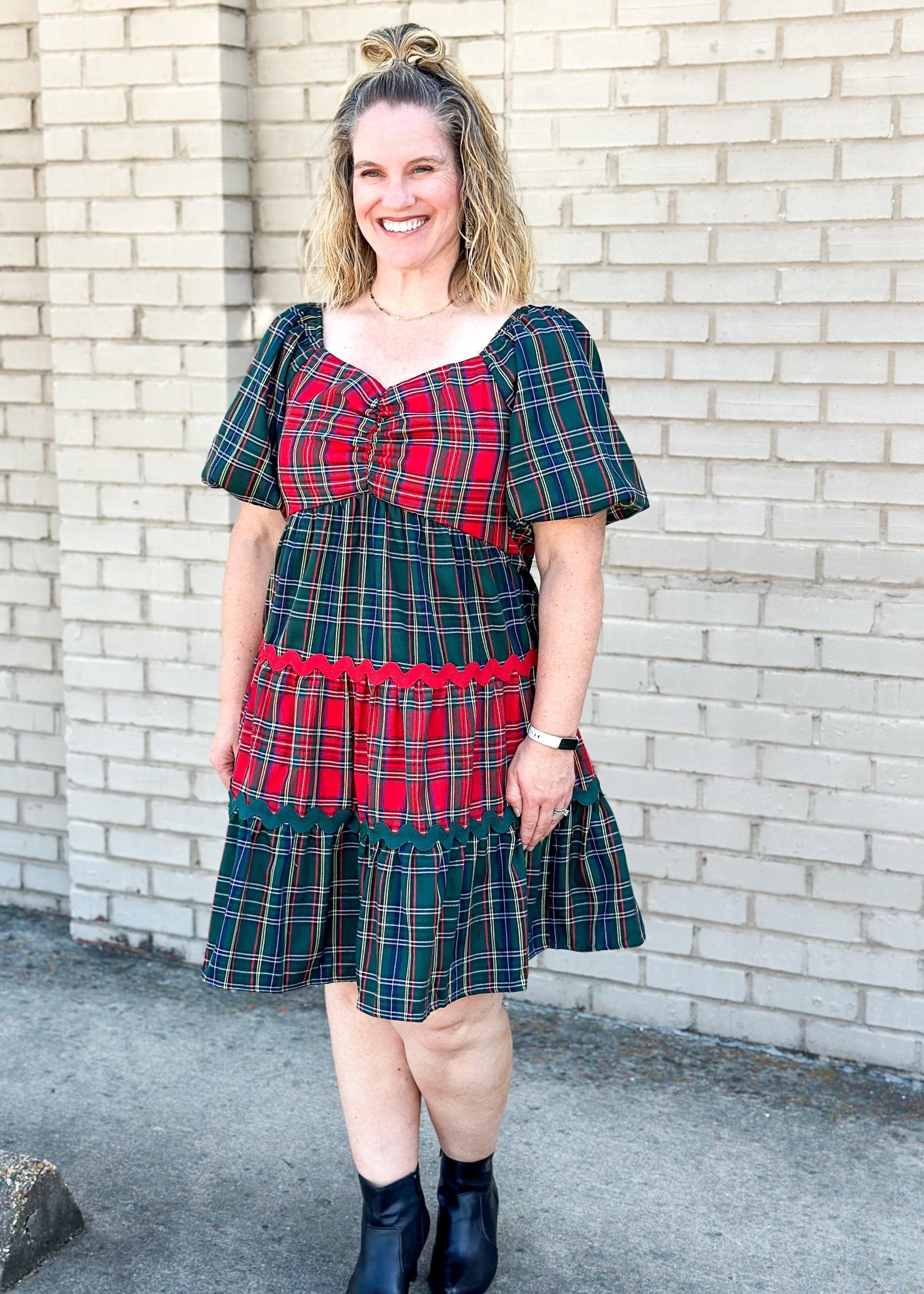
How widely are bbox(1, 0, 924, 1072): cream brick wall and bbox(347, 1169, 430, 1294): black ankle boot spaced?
1234 mm

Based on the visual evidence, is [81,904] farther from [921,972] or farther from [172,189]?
[921,972]

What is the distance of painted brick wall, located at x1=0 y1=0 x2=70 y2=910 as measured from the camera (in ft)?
13.0

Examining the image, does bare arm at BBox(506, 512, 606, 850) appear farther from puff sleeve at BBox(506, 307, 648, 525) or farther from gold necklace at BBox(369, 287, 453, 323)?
gold necklace at BBox(369, 287, 453, 323)

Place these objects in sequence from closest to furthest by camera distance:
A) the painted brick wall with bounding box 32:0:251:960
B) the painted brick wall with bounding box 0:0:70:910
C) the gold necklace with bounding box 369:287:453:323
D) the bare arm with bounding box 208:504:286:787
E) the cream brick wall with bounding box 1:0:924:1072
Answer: the gold necklace with bounding box 369:287:453:323, the bare arm with bounding box 208:504:286:787, the cream brick wall with bounding box 1:0:924:1072, the painted brick wall with bounding box 32:0:251:960, the painted brick wall with bounding box 0:0:70:910

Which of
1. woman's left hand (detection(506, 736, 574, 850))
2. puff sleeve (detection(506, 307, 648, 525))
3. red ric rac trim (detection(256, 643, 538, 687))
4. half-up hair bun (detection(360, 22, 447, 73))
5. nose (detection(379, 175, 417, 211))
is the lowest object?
woman's left hand (detection(506, 736, 574, 850))

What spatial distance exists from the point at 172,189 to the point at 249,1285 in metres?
2.53

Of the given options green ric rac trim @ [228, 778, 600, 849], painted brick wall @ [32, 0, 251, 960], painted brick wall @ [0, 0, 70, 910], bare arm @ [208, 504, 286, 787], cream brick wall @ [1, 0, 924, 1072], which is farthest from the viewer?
painted brick wall @ [0, 0, 70, 910]

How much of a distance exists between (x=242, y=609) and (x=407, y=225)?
2.32ft

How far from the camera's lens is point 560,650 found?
231 centimetres

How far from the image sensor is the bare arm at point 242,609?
254cm

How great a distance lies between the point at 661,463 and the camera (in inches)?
133


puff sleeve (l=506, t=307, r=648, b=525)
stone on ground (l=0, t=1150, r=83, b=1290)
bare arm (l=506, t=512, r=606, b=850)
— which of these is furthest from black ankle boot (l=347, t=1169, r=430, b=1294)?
puff sleeve (l=506, t=307, r=648, b=525)

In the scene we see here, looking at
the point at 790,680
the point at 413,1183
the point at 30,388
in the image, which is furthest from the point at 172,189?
the point at 413,1183

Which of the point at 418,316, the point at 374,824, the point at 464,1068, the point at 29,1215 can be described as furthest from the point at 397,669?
the point at 29,1215
